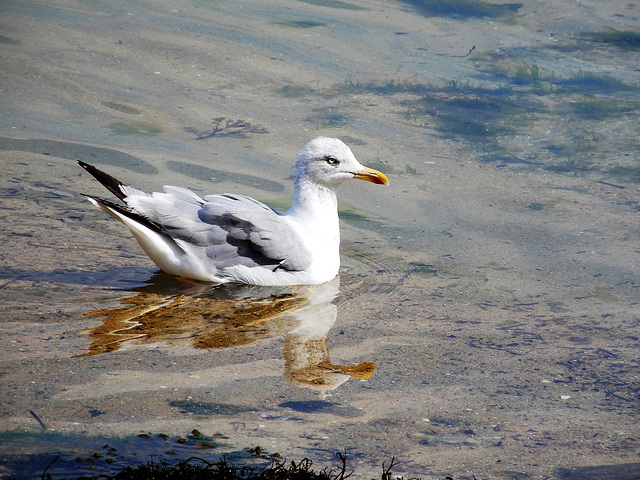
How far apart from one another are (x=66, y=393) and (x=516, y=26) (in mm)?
9969

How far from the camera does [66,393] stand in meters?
4.11

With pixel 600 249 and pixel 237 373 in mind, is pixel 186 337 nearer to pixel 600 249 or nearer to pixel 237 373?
pixel 237 373

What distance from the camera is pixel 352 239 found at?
22.8ft

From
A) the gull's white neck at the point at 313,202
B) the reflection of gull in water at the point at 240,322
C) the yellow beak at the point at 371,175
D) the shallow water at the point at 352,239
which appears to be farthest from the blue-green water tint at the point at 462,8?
the reflection of gull in water at the point at 240,322

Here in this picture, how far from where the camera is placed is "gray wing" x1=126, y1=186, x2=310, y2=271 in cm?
592

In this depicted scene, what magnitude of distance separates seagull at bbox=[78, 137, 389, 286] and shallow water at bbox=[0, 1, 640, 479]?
0.18 metres

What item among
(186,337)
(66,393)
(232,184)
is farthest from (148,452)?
(232,184)

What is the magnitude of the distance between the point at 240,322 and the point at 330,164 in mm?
1717

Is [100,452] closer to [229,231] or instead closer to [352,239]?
[229,231]

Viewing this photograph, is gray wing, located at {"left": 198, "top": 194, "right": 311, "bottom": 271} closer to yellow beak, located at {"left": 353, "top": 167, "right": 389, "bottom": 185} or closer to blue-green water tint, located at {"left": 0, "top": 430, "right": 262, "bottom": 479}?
yellow beak, located at {"left": 353, "top": 167, "right": 389, "bottom": 185}

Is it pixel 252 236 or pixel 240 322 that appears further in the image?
pixel 252 236

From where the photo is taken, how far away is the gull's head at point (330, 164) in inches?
250

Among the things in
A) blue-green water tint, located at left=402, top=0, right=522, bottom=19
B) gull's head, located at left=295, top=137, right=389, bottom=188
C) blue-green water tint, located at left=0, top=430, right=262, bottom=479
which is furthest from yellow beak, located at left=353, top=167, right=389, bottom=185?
blue-green water tint, located at left=402, top=0, right=522, bottom=19

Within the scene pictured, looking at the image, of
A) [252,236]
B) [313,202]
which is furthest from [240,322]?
[313,202]
